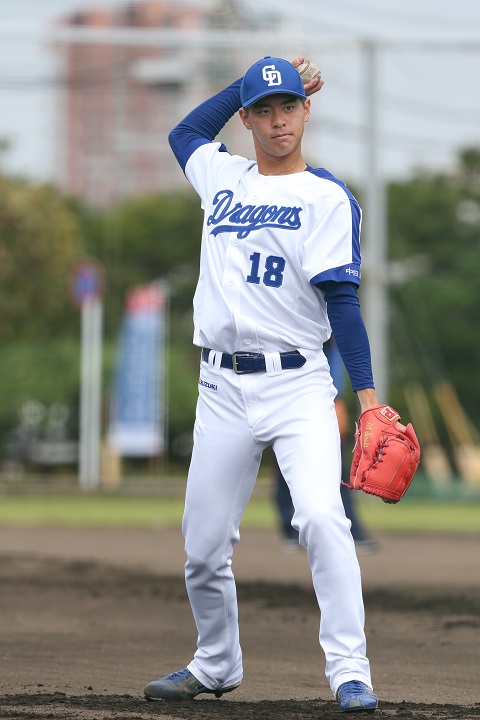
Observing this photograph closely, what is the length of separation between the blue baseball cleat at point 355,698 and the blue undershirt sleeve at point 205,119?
6.69 ft

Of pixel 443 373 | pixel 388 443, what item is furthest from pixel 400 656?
pixel 443 373

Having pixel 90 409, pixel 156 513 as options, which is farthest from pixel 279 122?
pixel 90 409

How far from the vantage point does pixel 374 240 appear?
73.3ft

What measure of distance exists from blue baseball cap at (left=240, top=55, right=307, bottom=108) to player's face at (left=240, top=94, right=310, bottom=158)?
0.03 meters

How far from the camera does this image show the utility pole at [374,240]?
22.0m

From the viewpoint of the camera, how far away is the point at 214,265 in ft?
15.9

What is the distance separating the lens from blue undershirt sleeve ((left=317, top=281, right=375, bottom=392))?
4711 mm

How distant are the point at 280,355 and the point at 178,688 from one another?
126 centimetres

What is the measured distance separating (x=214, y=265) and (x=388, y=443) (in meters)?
0.85

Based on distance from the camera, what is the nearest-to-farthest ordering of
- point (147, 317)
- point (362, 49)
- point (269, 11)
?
point (362, 49), point (147, 317), point (269, 11)

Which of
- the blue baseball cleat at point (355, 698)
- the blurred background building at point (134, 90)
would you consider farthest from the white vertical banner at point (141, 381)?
the blue baseball cleat at point (355, 698)

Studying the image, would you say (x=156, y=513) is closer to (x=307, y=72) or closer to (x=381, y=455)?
(x=307, y=72)

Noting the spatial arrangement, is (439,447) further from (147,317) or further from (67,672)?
(67,672)

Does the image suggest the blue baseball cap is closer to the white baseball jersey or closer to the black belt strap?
the white baseball jersey
